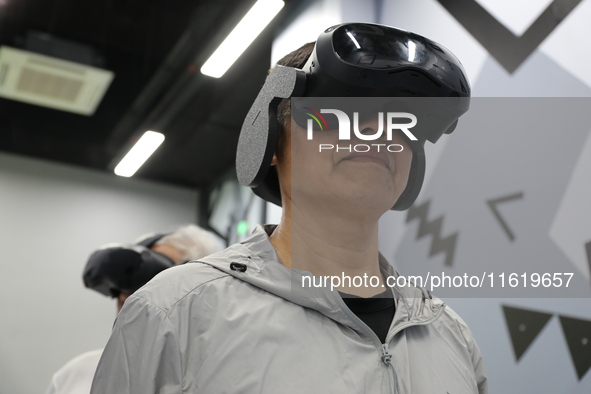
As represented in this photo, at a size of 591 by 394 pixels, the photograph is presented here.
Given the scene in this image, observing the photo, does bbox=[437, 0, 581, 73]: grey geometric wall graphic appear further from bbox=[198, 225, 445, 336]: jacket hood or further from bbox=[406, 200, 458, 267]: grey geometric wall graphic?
bbox=[198, 225, 445, 336]: jacket hood

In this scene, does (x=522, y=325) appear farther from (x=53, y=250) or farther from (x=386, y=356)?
(x=53, y=250)

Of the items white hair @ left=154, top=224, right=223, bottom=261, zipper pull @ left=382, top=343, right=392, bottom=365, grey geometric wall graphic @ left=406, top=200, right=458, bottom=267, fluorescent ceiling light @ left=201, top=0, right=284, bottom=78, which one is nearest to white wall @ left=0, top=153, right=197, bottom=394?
fluorescent ceiling light @ left=201, top=0, right=284, bottom=78

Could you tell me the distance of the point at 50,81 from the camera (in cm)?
412

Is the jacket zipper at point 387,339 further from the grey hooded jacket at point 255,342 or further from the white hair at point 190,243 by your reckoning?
the white hair at point 190,243

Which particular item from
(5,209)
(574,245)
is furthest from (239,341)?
(5,209)

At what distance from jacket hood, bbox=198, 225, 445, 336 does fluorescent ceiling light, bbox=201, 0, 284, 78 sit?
2.08m

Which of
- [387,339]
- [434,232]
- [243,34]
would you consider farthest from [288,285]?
[243,34]

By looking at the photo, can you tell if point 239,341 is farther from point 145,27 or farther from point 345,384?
point 145,27

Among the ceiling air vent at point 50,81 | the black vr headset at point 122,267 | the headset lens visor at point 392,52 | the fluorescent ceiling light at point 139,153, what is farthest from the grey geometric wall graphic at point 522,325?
the fluorescent ceiling light at point 139,153

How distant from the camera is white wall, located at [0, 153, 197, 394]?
5.09 metres

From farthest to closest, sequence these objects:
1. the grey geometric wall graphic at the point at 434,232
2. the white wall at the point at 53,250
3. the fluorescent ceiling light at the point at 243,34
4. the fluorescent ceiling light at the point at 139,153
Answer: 1. the white wall at the point at 53,250
2. the fluorescent ceiling light at the point at 139,153
3. the fluorescent ceiling light at the point at 243,34
4. the grey geometric wall graphic at the point at 434,232

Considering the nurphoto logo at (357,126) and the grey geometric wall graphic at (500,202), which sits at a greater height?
the grey geometric wall graphic at (500,202)

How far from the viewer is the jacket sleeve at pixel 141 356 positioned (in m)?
0.92

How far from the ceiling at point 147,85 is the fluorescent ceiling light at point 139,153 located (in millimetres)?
98
